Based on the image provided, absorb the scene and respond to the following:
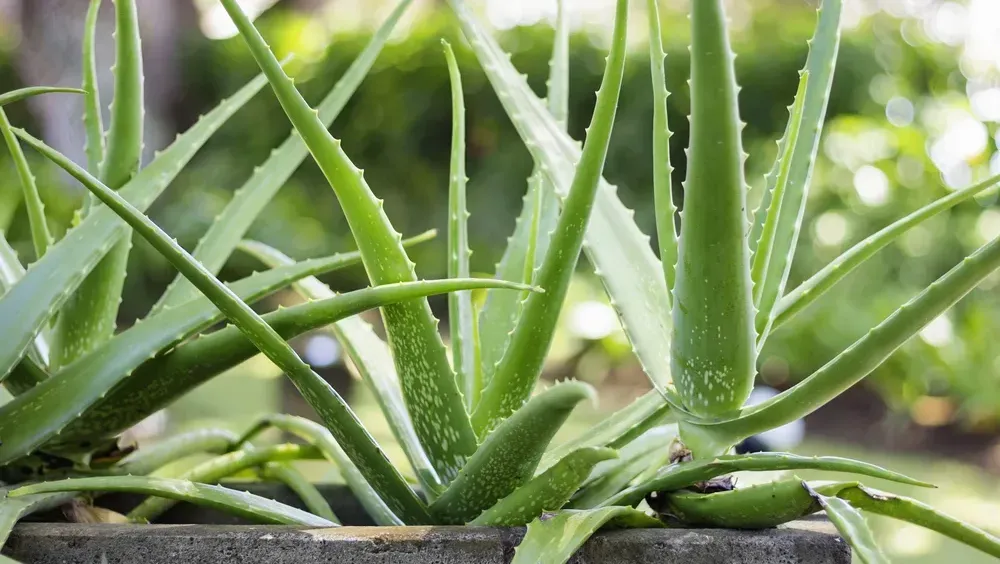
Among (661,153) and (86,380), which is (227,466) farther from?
(661,153)

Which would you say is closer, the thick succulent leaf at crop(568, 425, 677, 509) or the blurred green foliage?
the thick succulent leaf at crop(568, 425, 677, 509)

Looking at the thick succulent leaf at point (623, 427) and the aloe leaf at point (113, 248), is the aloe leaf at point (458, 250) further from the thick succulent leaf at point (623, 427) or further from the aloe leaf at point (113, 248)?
the aloe leaf at point (113, 248)

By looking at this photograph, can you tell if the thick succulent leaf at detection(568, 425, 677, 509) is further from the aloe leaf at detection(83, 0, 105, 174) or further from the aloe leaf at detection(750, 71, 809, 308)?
the aloe leaf at detection(83, 0, 105, 174)

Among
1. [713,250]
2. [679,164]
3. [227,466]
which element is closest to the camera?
[713,250]

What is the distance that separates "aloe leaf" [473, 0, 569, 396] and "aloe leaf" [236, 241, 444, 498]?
0.19ft

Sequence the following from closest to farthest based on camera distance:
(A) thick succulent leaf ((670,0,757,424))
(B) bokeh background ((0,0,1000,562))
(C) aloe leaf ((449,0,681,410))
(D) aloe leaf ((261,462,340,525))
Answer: (A) thick succulent leaf ((670,0,757,424))
(C) aloe leaf ((449,0,681,410))
(D) aloe leaf ((261,462,340,525))
(B) bokeh background ((0,0,1000,562))

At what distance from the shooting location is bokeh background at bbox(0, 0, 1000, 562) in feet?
5.86

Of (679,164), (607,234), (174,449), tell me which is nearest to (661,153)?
(607,234)

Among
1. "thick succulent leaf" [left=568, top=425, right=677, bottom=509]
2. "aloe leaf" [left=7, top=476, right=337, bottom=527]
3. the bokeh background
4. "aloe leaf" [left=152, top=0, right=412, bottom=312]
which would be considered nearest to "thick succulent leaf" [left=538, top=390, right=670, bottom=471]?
"thick succulent leaf" [left=568, top=425, right=677, bottom=509]

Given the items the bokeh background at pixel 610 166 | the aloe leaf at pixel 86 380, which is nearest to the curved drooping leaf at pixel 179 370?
the aloe leaf at pixel 86 380

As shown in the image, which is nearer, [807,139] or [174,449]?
[807,139]

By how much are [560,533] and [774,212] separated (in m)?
0.19

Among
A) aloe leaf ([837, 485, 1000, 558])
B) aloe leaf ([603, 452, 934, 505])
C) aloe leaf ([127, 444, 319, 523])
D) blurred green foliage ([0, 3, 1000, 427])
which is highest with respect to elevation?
blurred green foliage ([0, 3, 1000, 427])

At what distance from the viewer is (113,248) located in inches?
18.2
